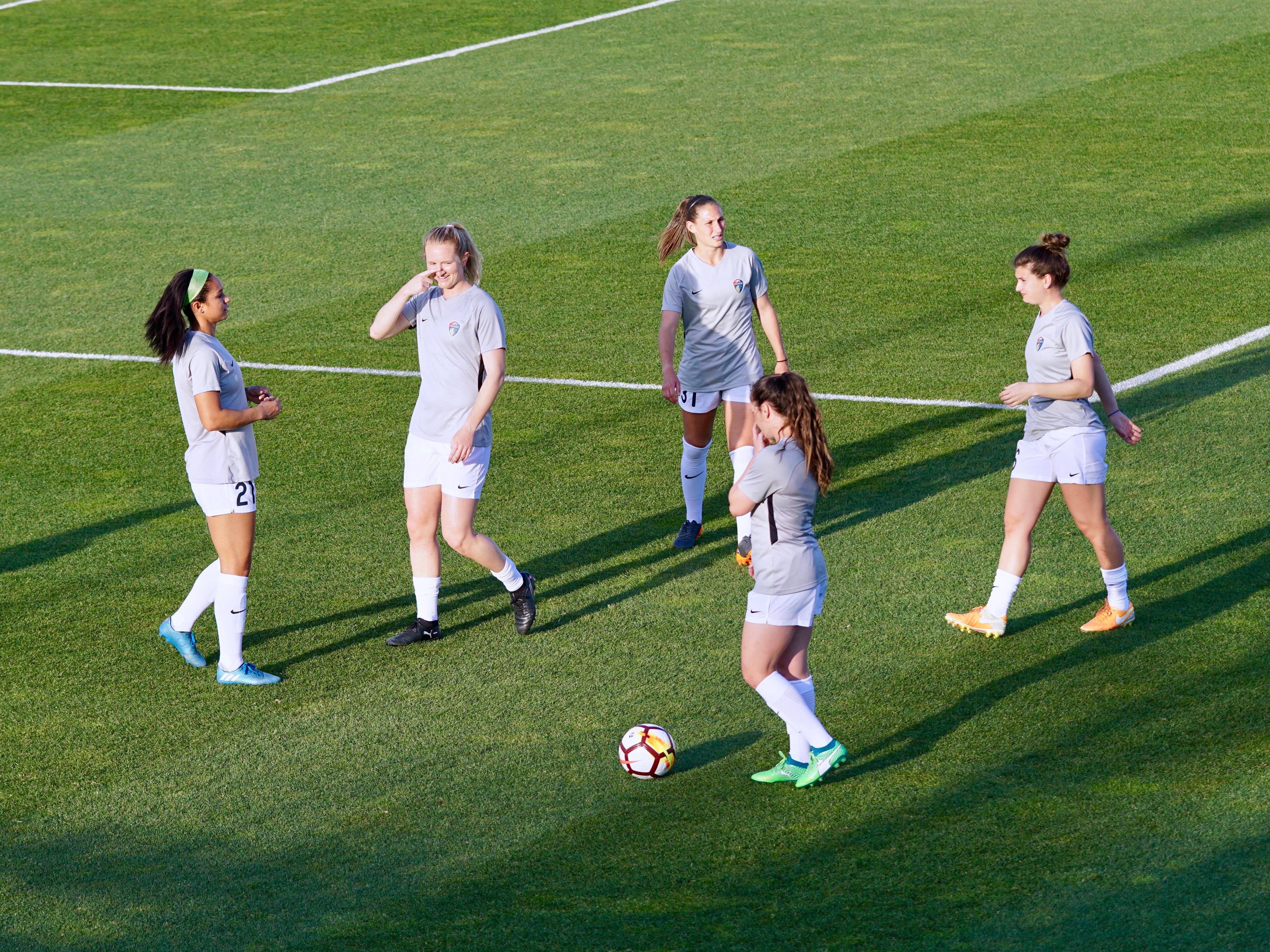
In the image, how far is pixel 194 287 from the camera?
27.7 ft

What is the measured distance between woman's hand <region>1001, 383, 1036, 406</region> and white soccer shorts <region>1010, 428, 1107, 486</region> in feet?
1.03

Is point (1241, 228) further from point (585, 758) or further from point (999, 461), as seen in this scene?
point (585, 758)

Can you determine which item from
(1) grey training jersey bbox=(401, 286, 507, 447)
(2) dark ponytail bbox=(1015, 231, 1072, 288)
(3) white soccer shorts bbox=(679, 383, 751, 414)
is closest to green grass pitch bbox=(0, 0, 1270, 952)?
(3) white soccer shorts bbox=(679, 383, 751, 414)

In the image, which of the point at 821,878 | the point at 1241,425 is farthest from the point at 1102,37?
the point at 821,878

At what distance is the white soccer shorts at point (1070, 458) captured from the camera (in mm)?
8680

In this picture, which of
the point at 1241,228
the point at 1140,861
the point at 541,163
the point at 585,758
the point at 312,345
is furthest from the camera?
the point at 541,163

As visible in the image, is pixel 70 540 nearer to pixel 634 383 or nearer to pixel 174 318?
pixel 174 318

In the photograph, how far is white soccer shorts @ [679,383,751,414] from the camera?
10.5m

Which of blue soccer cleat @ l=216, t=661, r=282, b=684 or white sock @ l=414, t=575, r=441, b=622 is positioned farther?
white sock @ l=414, t=575, r=441, b=622

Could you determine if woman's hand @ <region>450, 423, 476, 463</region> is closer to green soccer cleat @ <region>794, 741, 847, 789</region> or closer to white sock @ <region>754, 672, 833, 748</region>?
white sock @ <region>754, 672, 833, 748</region>

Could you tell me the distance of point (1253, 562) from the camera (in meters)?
9.70

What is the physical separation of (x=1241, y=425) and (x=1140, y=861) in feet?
20.7

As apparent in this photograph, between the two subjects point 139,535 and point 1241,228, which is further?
point 1241,228

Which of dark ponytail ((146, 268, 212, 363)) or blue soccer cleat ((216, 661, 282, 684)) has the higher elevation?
dark ponytail ((146, 268, 212, 363))
